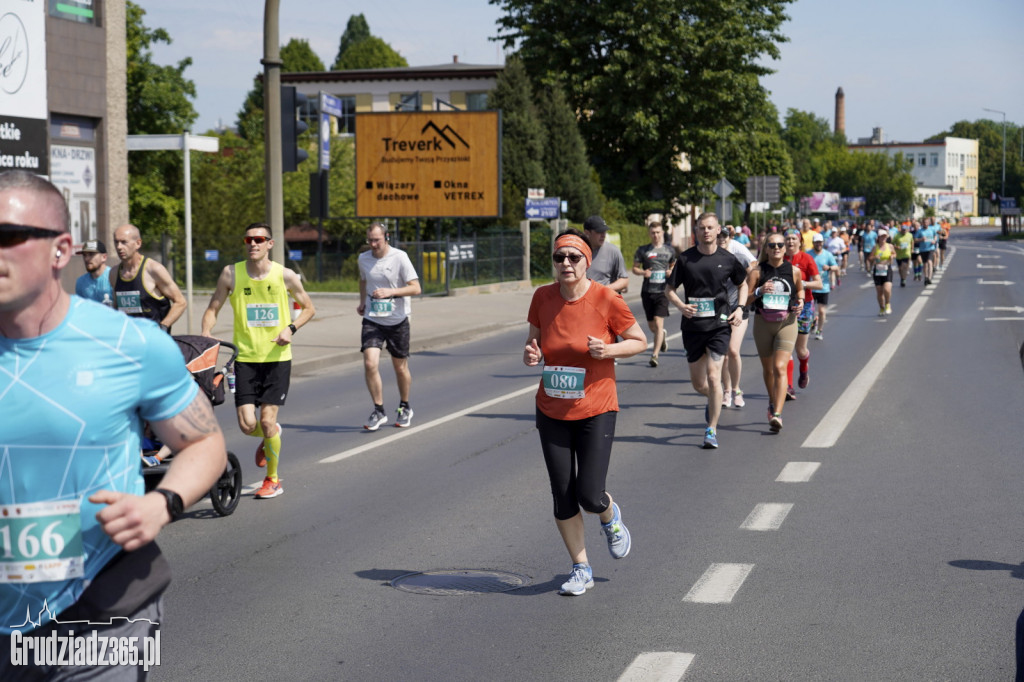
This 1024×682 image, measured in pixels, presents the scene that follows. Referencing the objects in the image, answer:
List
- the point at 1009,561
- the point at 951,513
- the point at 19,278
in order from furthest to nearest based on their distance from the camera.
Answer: the point at 951,513 < the point at 1009,561 < the point at 19,278

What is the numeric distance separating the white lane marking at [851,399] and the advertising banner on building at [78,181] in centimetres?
1248

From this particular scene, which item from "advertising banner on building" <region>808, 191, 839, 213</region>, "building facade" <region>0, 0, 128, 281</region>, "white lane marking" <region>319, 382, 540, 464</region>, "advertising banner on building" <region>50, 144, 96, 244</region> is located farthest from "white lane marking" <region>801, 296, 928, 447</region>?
"advertising banner on building" <region>808, 191, 839, 213</region>

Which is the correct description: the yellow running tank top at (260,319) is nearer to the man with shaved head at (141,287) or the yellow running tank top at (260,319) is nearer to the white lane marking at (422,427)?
the man with shaved head at (141,287)

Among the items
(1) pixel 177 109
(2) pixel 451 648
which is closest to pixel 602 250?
(2) pixel 451 648

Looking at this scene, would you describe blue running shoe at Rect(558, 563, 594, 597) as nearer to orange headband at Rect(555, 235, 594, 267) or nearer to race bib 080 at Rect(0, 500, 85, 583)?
orange headband at Rect(555, 235, 594, 267)

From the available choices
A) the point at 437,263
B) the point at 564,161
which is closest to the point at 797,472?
the point at 437,263

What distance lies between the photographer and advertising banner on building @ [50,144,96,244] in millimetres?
21031

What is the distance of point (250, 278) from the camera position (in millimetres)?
8953

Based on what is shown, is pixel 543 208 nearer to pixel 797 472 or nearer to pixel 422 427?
pixel 422 427

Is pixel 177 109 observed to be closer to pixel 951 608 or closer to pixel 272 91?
pixel 272 91

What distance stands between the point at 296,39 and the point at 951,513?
91132 millimetres

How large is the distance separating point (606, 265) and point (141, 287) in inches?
229

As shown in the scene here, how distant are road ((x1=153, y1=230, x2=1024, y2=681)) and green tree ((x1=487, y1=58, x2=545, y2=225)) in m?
31.5

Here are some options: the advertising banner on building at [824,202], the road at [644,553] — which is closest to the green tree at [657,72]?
the road at [644,553]
